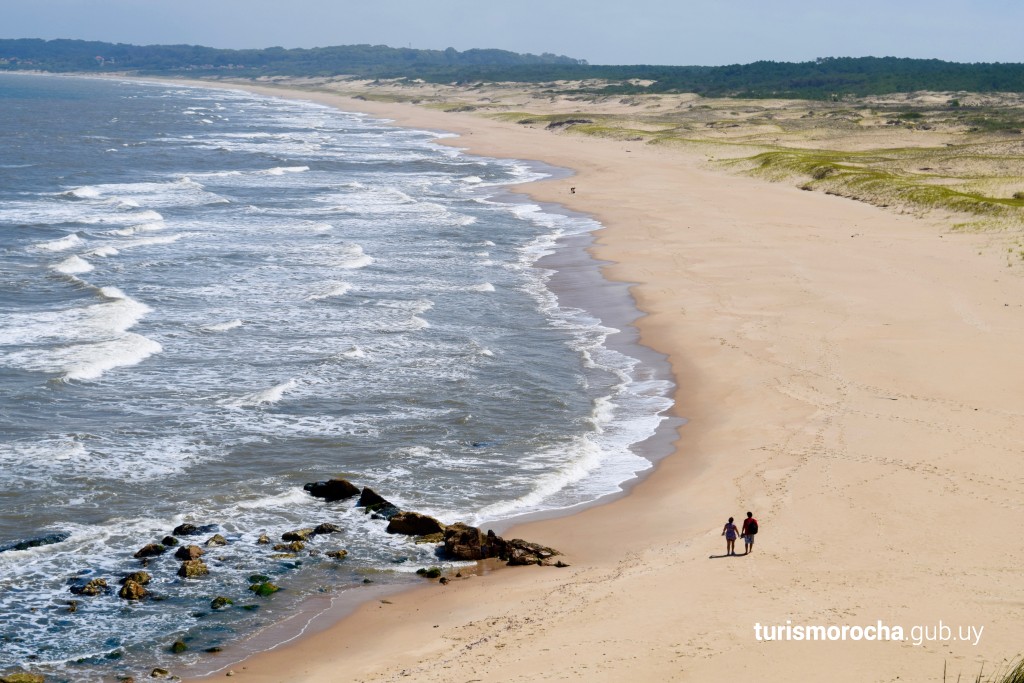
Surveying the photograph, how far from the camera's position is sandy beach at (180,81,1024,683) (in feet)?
47.2

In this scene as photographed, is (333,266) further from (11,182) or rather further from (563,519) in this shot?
(11,182)

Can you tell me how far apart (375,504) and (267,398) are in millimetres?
7425

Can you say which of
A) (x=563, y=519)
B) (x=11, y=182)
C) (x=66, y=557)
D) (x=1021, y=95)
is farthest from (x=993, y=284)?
(x=1021, y=95)

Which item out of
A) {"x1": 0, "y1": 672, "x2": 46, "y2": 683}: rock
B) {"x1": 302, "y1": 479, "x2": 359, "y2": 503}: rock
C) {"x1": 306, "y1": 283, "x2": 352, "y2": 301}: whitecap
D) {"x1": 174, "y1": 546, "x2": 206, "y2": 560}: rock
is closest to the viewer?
{"x1": 0, "y1": 672, "x2": 46, "y2": 683}: rock

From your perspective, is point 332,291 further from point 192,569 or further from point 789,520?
point 789,520

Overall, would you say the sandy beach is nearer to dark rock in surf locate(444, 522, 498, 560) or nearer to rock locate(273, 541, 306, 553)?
dark rock in surf locate(444, 522, 498, 560)

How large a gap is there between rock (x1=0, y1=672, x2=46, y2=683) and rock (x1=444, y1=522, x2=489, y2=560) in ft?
22.9

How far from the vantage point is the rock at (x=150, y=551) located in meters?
19.0

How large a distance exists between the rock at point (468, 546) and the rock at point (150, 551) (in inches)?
200

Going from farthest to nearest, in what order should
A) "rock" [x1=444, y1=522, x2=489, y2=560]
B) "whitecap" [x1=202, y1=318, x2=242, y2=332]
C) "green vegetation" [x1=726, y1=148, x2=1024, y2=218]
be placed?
"green vegetation" [x1=726, y1=148, x2=1024, y2=218]
"whitecap" [x1=202, y1=318, x2=242, y2=332]
"rock" [x1=444, y1=522, x2=489, y2=560]

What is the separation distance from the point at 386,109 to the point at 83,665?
579ft

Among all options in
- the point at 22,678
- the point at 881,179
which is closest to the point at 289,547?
the point at 22,678

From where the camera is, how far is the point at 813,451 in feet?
76.9

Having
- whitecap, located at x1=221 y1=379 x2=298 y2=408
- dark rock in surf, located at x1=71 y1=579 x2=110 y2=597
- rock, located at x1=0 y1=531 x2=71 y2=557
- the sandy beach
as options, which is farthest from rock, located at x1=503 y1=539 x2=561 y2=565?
whitecap, located at x1=221 y1=379 x2=298 y2=408
